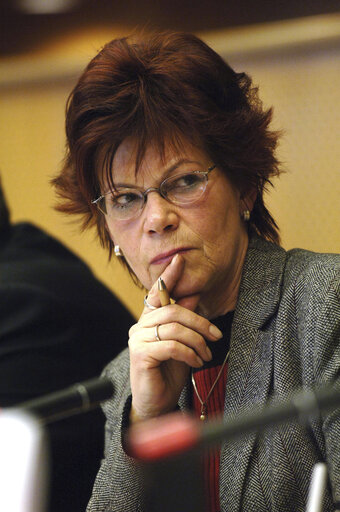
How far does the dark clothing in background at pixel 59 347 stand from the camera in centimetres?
170

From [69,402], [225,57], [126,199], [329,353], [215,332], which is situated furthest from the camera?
[225,57]

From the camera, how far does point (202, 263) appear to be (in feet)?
4.37

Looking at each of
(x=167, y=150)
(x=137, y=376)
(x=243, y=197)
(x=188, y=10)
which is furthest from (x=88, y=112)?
(x=188, y=10)

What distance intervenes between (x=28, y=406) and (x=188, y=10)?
1.89 meters

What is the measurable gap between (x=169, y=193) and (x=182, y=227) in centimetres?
7

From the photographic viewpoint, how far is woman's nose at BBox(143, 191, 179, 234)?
4.26 feet

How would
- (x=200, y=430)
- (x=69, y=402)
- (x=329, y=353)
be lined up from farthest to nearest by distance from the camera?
(x=329, y=353) → (x=69, y=402) → (x=200, y=430)

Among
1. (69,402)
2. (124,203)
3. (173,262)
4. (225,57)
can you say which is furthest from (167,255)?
(225,57)

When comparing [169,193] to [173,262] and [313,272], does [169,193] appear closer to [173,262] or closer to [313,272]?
[173,262]

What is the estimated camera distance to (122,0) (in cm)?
238

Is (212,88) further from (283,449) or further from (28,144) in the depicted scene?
(28,144)

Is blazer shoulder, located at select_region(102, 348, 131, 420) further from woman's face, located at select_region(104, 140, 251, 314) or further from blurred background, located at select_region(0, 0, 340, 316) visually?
blurred background, located at select_region(0, 0, 340, 316)

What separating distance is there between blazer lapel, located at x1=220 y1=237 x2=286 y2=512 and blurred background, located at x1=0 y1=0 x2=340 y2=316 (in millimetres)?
565

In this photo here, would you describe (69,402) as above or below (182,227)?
below
